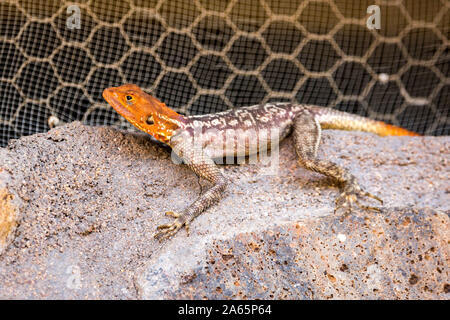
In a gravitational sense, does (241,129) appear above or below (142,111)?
below

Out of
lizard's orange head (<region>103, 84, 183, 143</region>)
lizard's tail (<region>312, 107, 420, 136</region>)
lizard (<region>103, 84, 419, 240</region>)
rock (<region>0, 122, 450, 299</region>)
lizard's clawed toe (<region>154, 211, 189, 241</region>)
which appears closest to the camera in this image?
rock (<region>0, 122, 450, 299</region>)

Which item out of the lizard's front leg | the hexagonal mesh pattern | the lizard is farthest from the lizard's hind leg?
the hexagonal mesh pattern

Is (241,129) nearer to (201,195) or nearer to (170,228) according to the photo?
(201,195)

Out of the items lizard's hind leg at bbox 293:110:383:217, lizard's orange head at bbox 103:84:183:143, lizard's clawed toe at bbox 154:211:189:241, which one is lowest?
lizard's clawed toe at bbox 154:211:189:241

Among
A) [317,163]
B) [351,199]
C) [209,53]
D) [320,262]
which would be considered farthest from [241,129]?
[209,53]

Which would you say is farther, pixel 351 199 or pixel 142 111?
pixel 142 111

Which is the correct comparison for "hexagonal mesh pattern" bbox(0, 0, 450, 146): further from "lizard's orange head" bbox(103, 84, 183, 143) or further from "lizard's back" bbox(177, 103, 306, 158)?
"lizard's orange head" bbox(103, 84, 183, 143)

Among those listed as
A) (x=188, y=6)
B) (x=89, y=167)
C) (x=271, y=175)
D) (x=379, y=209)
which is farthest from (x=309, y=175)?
(x=188, y=6)
